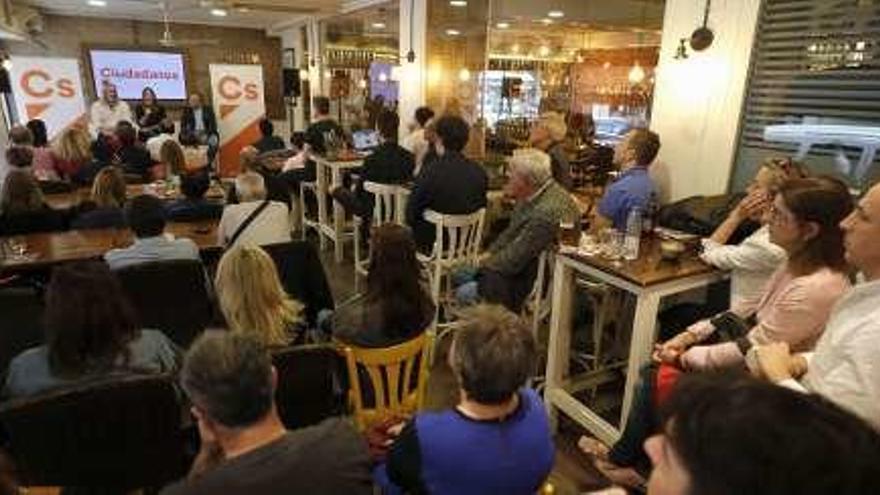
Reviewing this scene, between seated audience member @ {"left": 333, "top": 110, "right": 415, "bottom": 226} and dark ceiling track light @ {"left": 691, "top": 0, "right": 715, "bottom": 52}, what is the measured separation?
2120mm

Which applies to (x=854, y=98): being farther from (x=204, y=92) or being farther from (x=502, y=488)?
(x=204, y=92)

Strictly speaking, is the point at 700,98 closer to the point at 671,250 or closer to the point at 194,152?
the point at 671,250

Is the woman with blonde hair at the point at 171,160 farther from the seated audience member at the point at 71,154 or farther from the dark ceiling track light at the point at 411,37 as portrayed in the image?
the dark ceiling track light at the point at 411,37

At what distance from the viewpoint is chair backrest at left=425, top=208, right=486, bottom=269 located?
3.22 meters

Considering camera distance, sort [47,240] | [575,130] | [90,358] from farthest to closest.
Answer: [575,130] < [47,240] < [90,358]

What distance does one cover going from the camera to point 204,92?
1085 centimetres

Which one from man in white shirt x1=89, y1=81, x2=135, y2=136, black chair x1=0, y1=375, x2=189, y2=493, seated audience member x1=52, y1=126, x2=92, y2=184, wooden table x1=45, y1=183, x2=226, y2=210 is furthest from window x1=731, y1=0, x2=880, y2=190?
man in white shirt x1=89, y1=81, x2=135, y2=136

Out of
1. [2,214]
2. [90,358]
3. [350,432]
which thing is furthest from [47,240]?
[350,432]

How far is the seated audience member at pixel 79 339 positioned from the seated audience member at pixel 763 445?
5.49ft

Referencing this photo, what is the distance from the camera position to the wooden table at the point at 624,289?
86.8 inches

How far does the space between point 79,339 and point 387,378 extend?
38.6 inches

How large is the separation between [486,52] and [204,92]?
705cm

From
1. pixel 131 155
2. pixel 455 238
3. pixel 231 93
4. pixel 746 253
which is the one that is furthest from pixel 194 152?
pixel 746 253

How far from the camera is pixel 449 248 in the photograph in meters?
3.35
